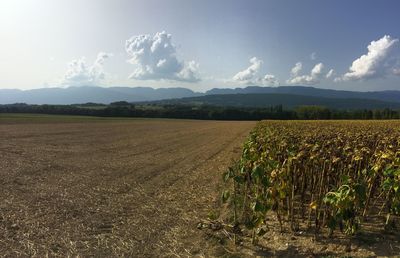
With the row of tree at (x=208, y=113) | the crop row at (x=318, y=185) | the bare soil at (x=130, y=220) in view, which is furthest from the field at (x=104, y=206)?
the row of tree at (x=208, y=113)

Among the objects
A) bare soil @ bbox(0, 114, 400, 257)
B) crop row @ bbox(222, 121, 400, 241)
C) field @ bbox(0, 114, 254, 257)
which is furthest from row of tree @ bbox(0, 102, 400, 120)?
crop row @ bbox(222, 121, 400, 241)

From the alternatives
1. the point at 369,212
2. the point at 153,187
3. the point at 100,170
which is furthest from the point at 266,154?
the point at 100,170

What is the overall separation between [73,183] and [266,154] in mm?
7740

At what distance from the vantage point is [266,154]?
8727 mm

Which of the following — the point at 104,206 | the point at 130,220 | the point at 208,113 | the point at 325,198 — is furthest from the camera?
the point at 208,113

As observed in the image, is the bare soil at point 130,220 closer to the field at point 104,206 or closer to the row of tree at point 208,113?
the field at point 104,206

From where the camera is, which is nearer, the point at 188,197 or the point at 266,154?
the point at 266,154

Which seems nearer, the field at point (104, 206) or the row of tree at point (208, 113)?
the field at point (104, 206)

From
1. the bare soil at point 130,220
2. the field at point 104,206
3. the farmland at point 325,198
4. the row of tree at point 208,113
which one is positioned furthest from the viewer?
the row of tree at point 208,113

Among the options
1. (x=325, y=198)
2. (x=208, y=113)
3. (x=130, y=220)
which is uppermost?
(x=325, y=198)

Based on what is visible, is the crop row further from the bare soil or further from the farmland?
the bare soil

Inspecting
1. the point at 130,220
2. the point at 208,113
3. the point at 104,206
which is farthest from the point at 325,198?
the point at 208,113

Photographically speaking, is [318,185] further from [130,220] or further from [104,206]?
[104,206]

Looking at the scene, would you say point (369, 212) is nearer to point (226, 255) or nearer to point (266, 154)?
point (266, 154)
